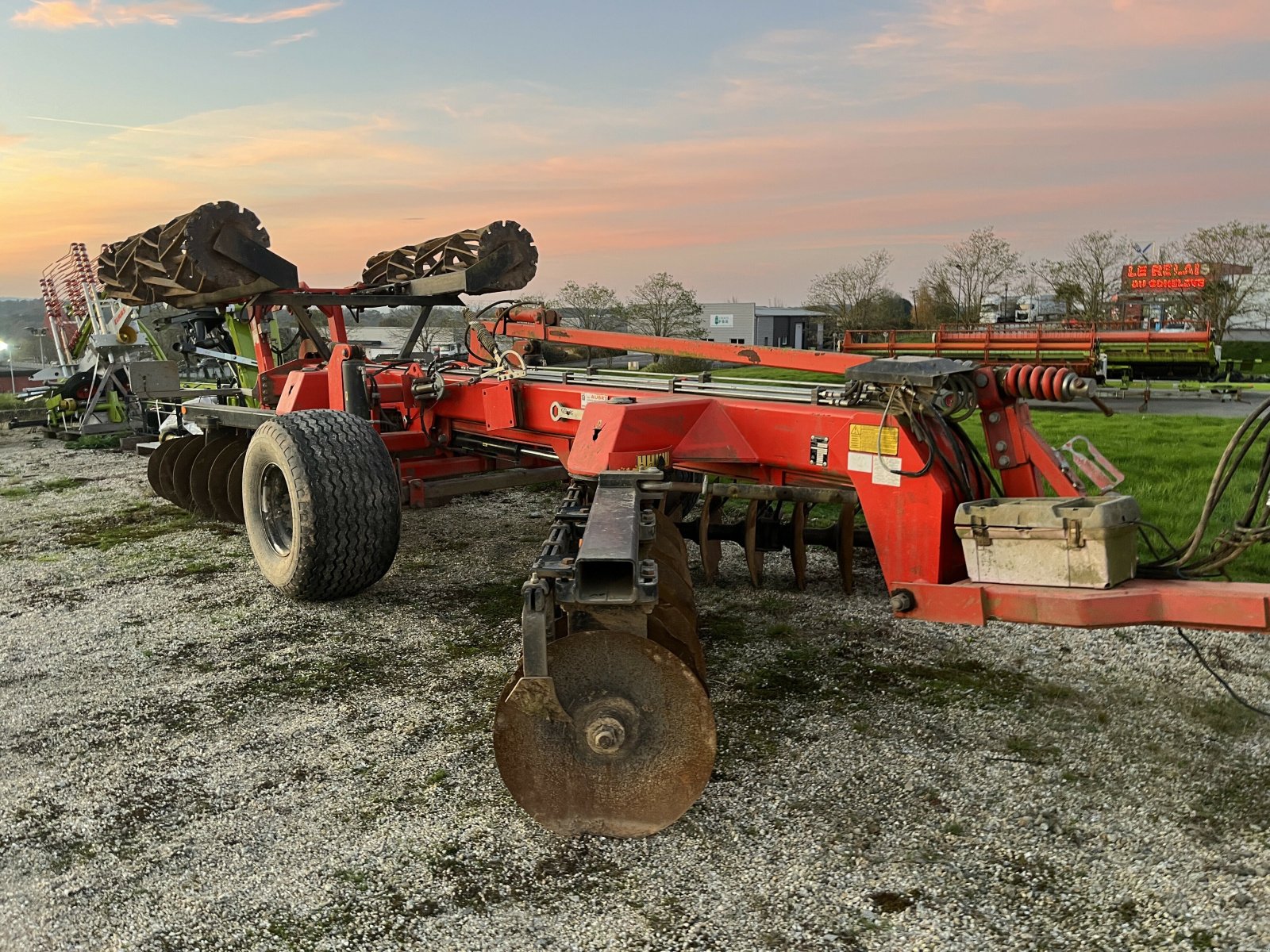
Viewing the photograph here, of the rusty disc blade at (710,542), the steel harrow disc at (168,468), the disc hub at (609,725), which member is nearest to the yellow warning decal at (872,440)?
the disc hub at (609,725)

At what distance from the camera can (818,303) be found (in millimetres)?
36031

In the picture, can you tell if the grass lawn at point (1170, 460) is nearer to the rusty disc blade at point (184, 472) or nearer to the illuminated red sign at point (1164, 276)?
the rusty disc blade at point (184, 472)

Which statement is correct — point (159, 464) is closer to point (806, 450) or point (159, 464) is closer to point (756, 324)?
point (806, 450)

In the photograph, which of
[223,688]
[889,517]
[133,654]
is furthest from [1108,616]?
[133,654]

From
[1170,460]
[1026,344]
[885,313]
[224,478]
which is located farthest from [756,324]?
[224,478]

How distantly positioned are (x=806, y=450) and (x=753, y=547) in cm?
151

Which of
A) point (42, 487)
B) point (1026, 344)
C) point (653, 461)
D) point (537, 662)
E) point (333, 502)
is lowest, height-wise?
point (42, 487)

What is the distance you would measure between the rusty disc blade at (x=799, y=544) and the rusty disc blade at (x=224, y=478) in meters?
4.32

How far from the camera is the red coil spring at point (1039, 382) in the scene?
3.48 m

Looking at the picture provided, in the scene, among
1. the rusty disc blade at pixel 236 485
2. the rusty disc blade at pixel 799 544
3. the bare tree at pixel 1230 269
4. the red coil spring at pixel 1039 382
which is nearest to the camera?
the red coil spring at pixel 1039 382

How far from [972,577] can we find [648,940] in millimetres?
1670

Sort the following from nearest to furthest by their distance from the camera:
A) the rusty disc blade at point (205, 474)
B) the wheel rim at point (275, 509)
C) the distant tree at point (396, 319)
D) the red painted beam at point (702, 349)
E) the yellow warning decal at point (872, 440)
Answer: the yellow warning decal at point (872, 440) < the red painted beam at point (702, 349) < the wheel rim at point (275, 509) < the rusty disc blade at point (205, 474) < the distant tree at point (396, 319)

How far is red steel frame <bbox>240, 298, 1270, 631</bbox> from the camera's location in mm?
3088

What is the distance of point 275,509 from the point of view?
19.5ft
